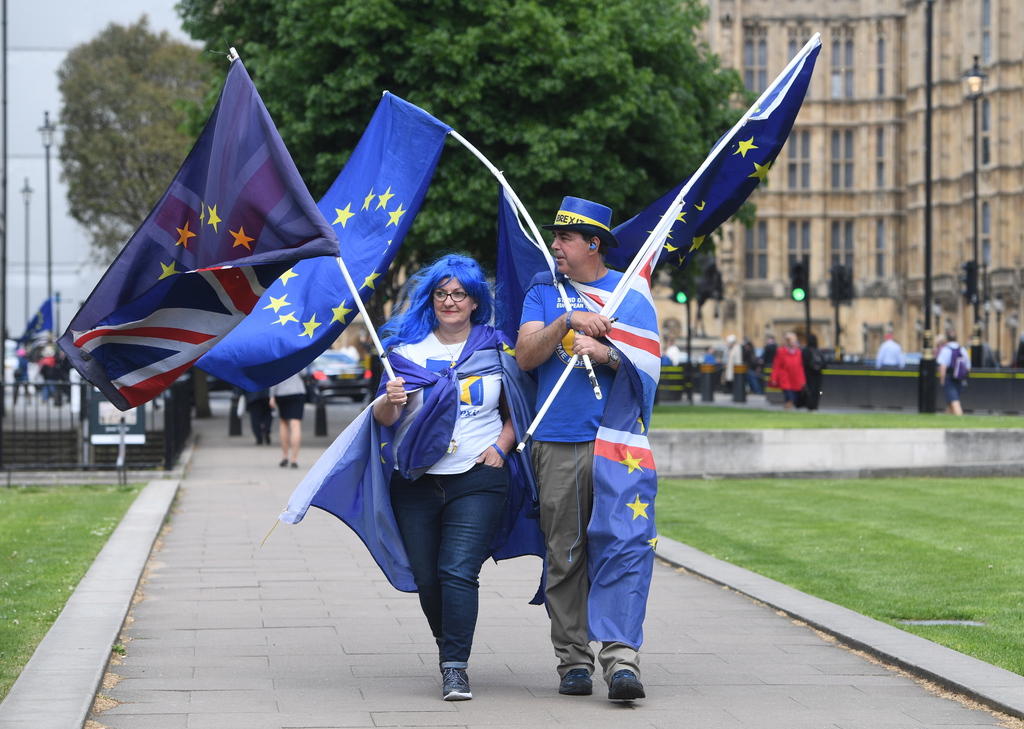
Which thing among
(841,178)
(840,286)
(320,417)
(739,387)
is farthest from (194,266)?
(841,178)

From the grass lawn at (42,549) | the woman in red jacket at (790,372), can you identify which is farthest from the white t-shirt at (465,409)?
the woman in red jacket at (790,372)

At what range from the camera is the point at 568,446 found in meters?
7.41

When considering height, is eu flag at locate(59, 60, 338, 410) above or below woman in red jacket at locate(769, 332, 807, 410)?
above

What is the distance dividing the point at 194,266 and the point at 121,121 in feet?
177

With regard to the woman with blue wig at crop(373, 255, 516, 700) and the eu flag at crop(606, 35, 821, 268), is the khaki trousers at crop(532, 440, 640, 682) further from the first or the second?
the eu flag at crop(606, 35, 821, 268)

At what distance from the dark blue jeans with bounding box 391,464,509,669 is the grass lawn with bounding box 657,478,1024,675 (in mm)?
2420

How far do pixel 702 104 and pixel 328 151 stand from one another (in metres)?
9.71

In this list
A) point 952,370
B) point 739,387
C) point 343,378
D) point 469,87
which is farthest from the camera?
point 343,378

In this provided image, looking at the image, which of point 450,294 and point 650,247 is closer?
point 450,294

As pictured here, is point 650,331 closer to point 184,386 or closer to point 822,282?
point 184,386

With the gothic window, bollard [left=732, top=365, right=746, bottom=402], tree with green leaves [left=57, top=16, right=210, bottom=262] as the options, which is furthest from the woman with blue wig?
the gothic window

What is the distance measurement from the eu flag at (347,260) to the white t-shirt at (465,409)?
0.62m

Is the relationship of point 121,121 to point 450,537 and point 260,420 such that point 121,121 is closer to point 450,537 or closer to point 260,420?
point 260,420

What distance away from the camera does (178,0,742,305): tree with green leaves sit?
30.9m
